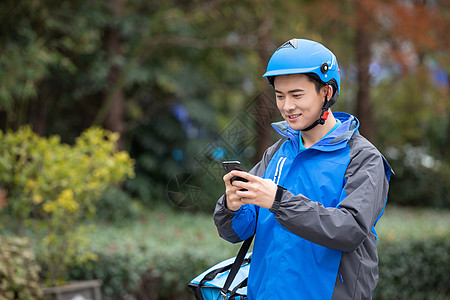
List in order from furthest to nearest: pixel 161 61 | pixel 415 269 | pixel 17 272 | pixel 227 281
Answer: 1. pixel 161 61
2. pixel 415 269
3. pixel 17 272
4. pixel 227 281

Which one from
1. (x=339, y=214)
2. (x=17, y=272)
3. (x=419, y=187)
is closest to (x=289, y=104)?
(x=339, y=214)

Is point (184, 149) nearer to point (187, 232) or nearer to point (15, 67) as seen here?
point (187, 232)

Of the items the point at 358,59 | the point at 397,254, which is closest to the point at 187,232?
the point at 397,254

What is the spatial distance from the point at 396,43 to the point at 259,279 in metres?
7.39

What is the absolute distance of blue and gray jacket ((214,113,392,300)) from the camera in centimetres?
172

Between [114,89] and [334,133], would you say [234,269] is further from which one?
[114,89]

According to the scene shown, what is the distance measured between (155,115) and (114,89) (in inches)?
60.9

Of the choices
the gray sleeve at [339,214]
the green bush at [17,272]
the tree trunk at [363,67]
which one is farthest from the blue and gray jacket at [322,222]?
the tree trunk at [363,67]

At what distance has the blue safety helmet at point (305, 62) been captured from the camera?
1885 millimetres

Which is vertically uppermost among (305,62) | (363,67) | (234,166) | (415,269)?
(363,67)

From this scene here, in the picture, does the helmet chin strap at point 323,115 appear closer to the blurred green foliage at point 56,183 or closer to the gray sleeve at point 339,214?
the gray sleeve at point 339,214

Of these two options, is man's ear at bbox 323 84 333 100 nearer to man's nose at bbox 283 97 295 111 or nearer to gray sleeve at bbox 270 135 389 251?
man's nose at bbox 283 97 295 111

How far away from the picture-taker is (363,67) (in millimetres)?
9586

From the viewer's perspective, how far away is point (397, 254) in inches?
220
